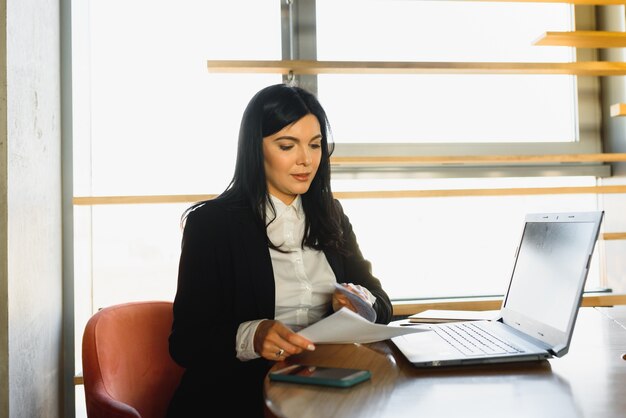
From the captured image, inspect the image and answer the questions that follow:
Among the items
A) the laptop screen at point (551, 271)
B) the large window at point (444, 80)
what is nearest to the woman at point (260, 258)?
the laptop screen at point (551, 271)

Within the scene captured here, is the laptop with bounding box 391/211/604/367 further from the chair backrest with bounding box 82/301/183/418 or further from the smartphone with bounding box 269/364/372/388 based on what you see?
the chair backrest with bounding box 82/301/183/418

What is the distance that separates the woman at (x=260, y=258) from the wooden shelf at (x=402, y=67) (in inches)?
22.5

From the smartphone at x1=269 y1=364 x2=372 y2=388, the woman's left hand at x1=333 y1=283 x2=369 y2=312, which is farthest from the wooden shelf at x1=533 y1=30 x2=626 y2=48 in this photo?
the smartphone at x1=269 y1=364 x2=372 y2=388

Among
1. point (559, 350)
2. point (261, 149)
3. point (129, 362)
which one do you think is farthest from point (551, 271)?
point (129, 362)

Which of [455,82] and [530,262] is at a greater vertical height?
[455,82]

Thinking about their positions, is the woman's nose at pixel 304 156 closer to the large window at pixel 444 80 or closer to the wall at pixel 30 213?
the wall at pixel 30 213

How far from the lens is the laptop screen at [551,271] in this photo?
116 cm

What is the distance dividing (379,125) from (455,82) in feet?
1.26

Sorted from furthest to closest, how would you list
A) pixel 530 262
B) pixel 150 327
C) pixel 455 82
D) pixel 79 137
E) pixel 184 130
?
pixel 455 82
pixel 184 130
pixel 79 137
pixel 150 327
pixel 530 262

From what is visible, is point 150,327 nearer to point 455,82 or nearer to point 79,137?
point 79,137

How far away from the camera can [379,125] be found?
8.64ft

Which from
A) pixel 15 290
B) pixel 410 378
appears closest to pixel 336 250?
pixel 410 378

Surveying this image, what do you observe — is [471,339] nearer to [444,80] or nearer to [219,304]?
[219,304]

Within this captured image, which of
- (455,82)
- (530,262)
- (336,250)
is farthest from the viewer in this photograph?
(455,82)
